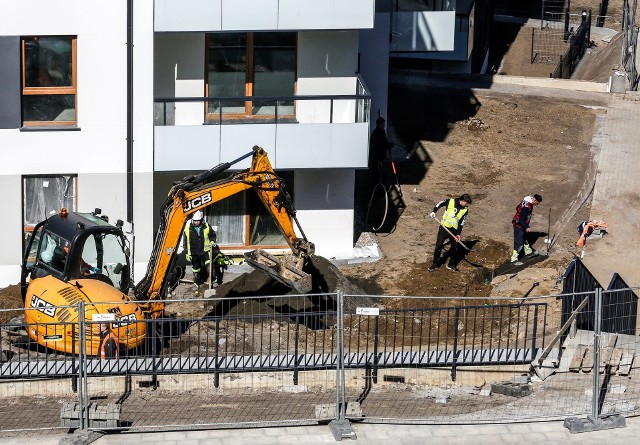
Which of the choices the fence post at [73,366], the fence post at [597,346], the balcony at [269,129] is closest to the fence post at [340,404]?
the fence post at [597,346]

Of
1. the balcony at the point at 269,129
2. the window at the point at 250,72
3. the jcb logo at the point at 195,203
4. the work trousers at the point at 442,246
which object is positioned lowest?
the work trousers at the point at 442,246

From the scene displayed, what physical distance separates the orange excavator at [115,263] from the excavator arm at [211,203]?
0.05 ft

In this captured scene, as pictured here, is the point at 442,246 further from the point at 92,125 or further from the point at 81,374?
the point at 81,374

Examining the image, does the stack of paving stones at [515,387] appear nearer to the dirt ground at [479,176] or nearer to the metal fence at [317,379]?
the metal fence at [317,379]

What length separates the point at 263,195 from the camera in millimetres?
22734

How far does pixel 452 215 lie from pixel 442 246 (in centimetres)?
60

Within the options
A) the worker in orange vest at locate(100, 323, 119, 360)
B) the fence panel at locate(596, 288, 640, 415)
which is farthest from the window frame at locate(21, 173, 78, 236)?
the fence panel at locate(596, 288, 640, 415)

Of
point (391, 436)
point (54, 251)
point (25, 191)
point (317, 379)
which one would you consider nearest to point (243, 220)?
point (25, 191)

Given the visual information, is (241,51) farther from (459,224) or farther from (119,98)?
(459,224)

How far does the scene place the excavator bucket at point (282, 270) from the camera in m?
22.1

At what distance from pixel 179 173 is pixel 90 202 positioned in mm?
1737

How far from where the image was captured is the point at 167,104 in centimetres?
2577

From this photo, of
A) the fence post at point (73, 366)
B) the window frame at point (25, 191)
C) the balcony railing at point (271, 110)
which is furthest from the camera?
the balcony railing at point (271, 110)

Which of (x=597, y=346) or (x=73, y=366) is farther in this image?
(x=73, y=366)
